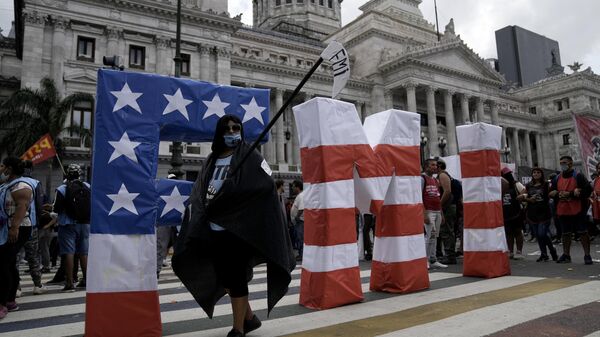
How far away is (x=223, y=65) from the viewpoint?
3080cm

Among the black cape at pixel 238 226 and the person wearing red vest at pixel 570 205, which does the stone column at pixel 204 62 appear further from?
the black cape at pixel 238 226

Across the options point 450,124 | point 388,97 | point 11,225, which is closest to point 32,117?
point 11,225

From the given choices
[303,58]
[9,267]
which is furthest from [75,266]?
[303,58]

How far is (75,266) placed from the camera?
7.69 meters

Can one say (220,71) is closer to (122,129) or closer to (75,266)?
(75,266)

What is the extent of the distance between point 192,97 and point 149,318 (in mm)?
2283

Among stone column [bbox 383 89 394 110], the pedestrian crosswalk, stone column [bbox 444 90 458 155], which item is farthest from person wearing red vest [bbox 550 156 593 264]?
stone column [bbox 444 90 458 155]

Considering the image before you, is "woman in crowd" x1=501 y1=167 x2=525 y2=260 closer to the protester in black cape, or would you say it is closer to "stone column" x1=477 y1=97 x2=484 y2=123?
the protester in black cape

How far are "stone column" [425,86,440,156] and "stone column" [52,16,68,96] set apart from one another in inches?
1286

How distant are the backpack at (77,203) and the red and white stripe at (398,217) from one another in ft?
15.3

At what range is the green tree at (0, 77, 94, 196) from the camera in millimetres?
20500

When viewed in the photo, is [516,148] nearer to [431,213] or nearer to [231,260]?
[431,213]

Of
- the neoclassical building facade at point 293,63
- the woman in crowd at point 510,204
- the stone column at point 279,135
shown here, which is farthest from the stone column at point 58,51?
the woman in crowd at point 510,204

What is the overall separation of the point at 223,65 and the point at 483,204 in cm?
2685
